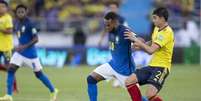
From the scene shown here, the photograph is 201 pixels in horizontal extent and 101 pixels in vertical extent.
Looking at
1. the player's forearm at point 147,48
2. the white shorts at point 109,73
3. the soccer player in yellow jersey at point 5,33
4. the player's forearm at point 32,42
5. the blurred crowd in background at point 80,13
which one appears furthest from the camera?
the blurred crowd in background at point 80,13

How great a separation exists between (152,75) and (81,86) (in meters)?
6.97

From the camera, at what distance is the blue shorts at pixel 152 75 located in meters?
13.0

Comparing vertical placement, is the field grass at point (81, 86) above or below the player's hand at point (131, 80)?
below

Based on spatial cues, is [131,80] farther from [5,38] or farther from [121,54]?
[5,38]

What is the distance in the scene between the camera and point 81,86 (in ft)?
65.0

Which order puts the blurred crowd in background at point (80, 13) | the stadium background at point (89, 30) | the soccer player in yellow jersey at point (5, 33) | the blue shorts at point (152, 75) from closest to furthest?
the blue shorts at point (152, 75) < the soccer player in yellow jersey at point (5, 33) < the stadium background at point (89, 30) < the blurred crowd in background at point (80, 13)

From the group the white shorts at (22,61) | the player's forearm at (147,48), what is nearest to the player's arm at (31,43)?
the white shorts at (22,61)

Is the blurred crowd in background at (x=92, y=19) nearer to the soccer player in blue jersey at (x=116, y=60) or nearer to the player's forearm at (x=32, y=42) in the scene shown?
the player's forearm at (x=32, y=42)

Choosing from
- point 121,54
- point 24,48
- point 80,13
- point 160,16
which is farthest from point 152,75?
point 80,13

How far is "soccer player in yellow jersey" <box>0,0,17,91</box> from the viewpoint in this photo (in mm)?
17922

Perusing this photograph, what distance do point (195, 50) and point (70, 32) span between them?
5.42 metres

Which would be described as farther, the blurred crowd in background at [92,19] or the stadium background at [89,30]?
the blurred crowd in background at [92,19]

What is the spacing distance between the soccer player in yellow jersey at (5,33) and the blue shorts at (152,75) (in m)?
5.73

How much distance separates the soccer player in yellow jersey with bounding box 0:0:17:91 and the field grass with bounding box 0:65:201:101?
0.88 metres
